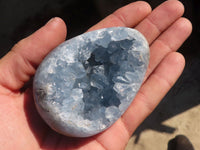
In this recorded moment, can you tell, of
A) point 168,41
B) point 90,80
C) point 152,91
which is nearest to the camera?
point 90,80

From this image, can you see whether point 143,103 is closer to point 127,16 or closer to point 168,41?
point 168,41

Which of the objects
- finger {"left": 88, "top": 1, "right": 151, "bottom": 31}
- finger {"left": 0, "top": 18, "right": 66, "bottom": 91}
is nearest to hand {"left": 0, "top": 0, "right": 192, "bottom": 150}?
finger {"left": 0, "top": 18, "right": 66, "bottom": 91}

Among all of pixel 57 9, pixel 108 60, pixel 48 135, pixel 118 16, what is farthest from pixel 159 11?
pixel 57 9

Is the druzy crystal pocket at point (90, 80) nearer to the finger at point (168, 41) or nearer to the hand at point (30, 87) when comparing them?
the hand at point (30, 87)

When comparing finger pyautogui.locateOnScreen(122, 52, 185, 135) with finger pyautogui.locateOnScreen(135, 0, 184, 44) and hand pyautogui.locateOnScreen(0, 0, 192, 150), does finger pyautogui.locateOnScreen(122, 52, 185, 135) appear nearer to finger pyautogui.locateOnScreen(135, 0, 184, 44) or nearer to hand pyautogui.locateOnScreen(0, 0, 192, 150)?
hand pyautogui.locateOnScreen(0, 0, 192, 150)

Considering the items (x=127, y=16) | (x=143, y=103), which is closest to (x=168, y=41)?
(x=127, y=16)

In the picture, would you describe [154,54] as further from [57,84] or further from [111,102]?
[57,84]

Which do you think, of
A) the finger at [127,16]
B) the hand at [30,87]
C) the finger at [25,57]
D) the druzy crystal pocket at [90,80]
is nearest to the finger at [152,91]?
the hand at [30,87]
